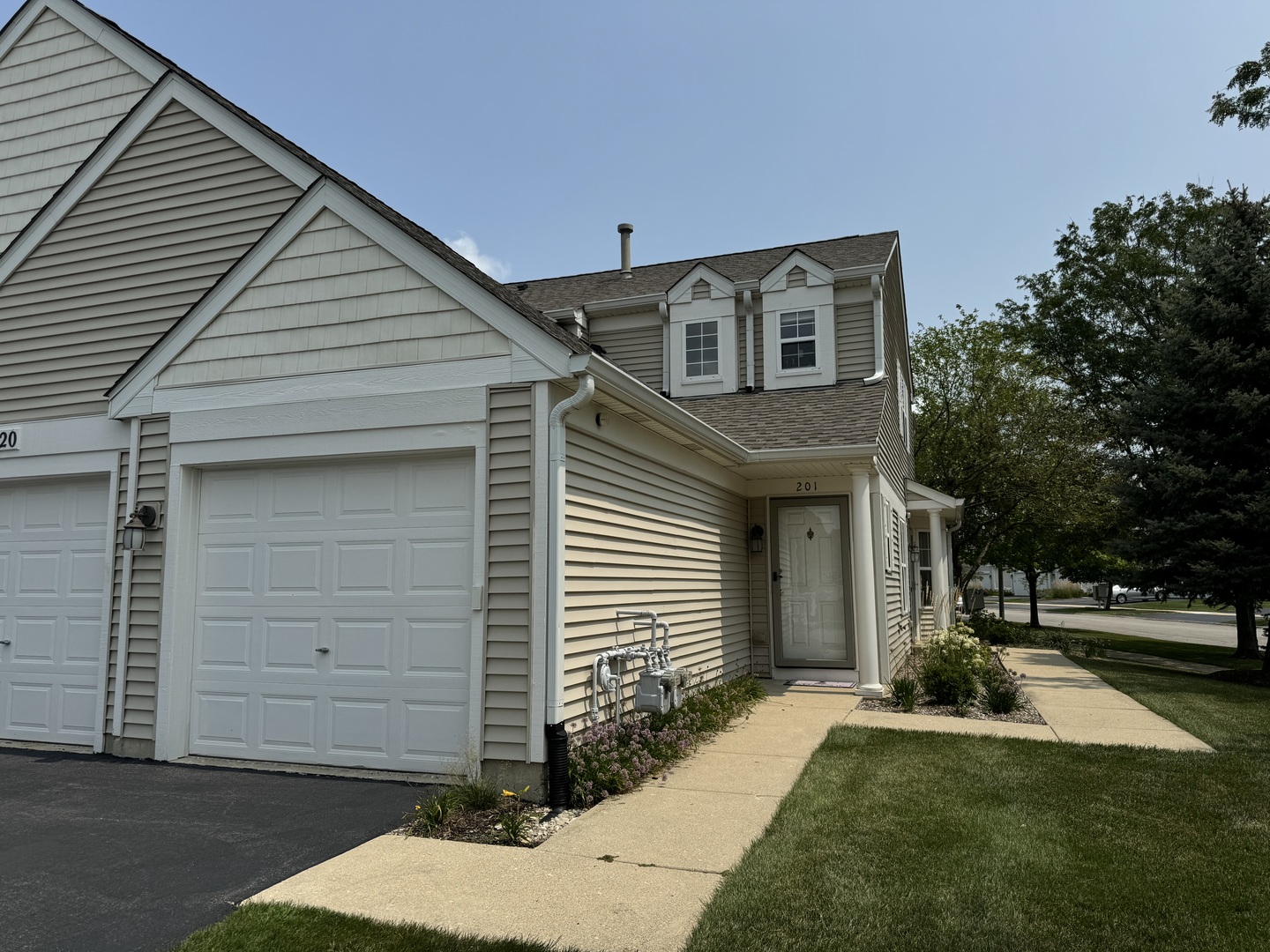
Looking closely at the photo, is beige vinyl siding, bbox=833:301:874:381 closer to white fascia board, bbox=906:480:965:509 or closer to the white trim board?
white fascia board, bbox=906:480:965:509

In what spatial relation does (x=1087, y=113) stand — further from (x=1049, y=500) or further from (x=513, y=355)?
(x=1049, y=500)

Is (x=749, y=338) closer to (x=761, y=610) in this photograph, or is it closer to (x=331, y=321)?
(x=761, y=610)

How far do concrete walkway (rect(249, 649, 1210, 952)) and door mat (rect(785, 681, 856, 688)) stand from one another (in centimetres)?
370

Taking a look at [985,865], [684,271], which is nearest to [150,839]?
[985,865]

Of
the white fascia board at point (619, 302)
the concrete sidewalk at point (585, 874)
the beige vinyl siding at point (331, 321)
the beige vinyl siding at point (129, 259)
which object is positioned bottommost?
the concrete sidewalk at point (585, 874)

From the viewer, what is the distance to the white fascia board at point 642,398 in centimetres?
564

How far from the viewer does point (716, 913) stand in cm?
366

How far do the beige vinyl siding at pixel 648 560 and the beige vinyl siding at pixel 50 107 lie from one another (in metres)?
6.49

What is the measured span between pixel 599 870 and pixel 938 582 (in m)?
14.2

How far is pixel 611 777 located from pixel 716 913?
211 cm

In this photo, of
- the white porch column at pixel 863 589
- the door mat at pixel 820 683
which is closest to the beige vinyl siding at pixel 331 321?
the white porch column at pixel 863 589

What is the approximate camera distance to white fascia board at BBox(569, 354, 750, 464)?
564 centimetres

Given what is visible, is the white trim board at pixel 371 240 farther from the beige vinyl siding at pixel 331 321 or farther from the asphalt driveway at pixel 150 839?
the asphalt driveway at pixel 150 839

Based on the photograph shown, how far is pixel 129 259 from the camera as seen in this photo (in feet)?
26.1
